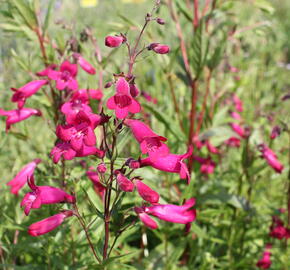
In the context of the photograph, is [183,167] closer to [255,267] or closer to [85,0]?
[255,267]

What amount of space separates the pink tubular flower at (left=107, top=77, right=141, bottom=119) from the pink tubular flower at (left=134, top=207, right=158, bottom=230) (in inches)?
19.2

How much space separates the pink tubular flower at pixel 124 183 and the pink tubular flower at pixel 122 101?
9.2 inches

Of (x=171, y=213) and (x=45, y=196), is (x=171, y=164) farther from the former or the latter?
(x=45, y=196)

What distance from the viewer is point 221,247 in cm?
336

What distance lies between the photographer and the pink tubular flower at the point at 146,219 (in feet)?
5.83

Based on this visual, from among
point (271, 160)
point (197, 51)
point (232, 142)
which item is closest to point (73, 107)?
point (197, 51)

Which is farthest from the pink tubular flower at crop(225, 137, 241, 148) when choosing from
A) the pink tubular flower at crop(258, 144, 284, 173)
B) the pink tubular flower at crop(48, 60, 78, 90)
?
the pink tubular flower at crop(48, 60, 78, 90)

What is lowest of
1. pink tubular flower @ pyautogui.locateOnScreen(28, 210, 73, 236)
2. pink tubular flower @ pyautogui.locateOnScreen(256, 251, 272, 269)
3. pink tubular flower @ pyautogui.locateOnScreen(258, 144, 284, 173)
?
pink tubular flower @ pyautogui.locateOnScreen(256, 251, 272, 269)

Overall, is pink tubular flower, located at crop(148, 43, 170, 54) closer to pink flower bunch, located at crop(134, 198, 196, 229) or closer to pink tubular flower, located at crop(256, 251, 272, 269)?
pink flower bunch, located at crop(134, 198, 196, 229)

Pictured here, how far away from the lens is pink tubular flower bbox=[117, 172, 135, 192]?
1.54 meters

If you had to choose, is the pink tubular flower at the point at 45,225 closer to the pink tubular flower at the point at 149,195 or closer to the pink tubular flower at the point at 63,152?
the pink tubular flower at the point at 63,152

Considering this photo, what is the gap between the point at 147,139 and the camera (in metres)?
1.65

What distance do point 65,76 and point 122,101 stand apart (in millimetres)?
862

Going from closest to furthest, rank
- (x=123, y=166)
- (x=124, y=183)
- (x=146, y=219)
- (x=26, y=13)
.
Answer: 1. (x=124, y=183)
2. (x=123, y=166)
3. (x=146, y=219)
4. (x=26, y=13)
